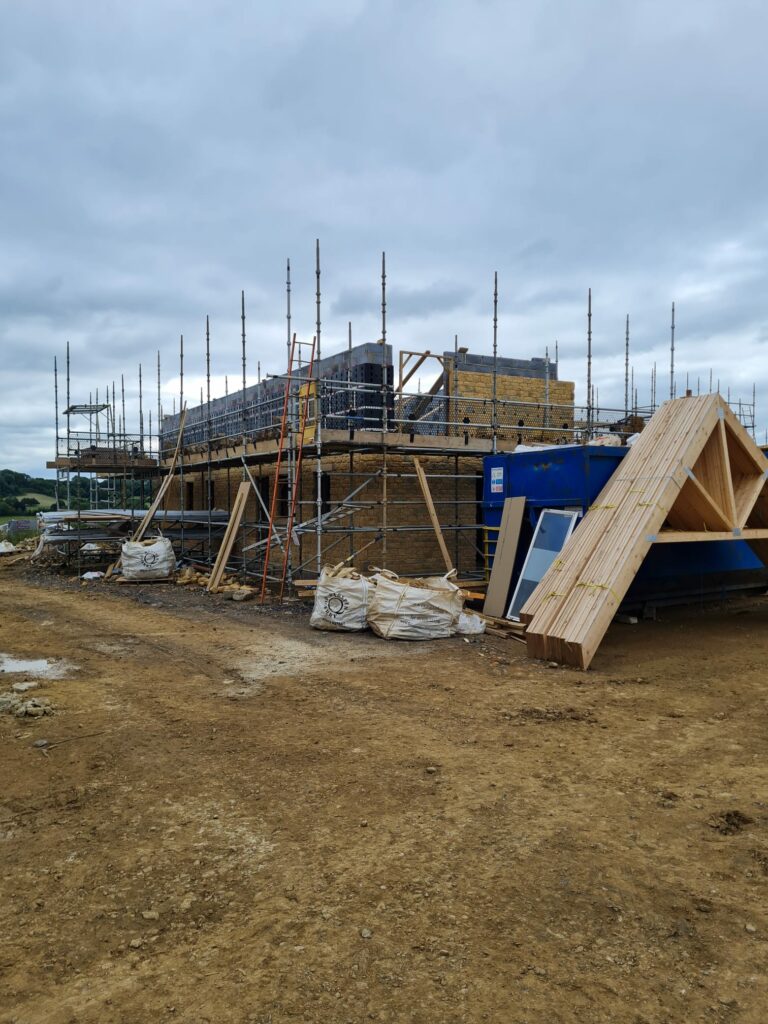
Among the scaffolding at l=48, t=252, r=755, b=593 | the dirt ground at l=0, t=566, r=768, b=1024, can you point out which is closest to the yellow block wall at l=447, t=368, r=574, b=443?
the scaffolding at l=48, t=252, r=755, b=593

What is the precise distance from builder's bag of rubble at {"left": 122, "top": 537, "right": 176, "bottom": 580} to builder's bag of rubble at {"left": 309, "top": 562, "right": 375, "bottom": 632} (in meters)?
7.51

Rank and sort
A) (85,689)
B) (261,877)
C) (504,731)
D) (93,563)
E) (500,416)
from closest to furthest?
(261,877) → (504,731) → (85,689) → (500,416) → (93,563)

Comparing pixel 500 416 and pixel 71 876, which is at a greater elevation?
pixel 500 416

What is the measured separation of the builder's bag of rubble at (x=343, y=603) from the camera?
10352 mm

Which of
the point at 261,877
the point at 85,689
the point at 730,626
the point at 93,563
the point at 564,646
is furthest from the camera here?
the point at 93,563

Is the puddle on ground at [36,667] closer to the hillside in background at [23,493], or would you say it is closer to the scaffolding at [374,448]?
the scaffolding at [374,448]

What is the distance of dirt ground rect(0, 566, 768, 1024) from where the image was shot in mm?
2838

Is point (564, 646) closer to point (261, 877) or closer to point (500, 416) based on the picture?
point (261, 877)

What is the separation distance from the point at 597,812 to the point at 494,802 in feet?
2.10

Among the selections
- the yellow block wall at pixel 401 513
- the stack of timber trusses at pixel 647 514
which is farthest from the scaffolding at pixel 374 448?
the stack of timber trusses at pixel 647 514

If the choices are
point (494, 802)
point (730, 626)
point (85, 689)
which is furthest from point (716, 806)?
point (730, 626)

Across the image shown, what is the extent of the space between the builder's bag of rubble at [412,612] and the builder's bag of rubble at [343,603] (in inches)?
12.0

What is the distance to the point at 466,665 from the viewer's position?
849 centimetres

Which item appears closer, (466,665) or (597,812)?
(597,812)
